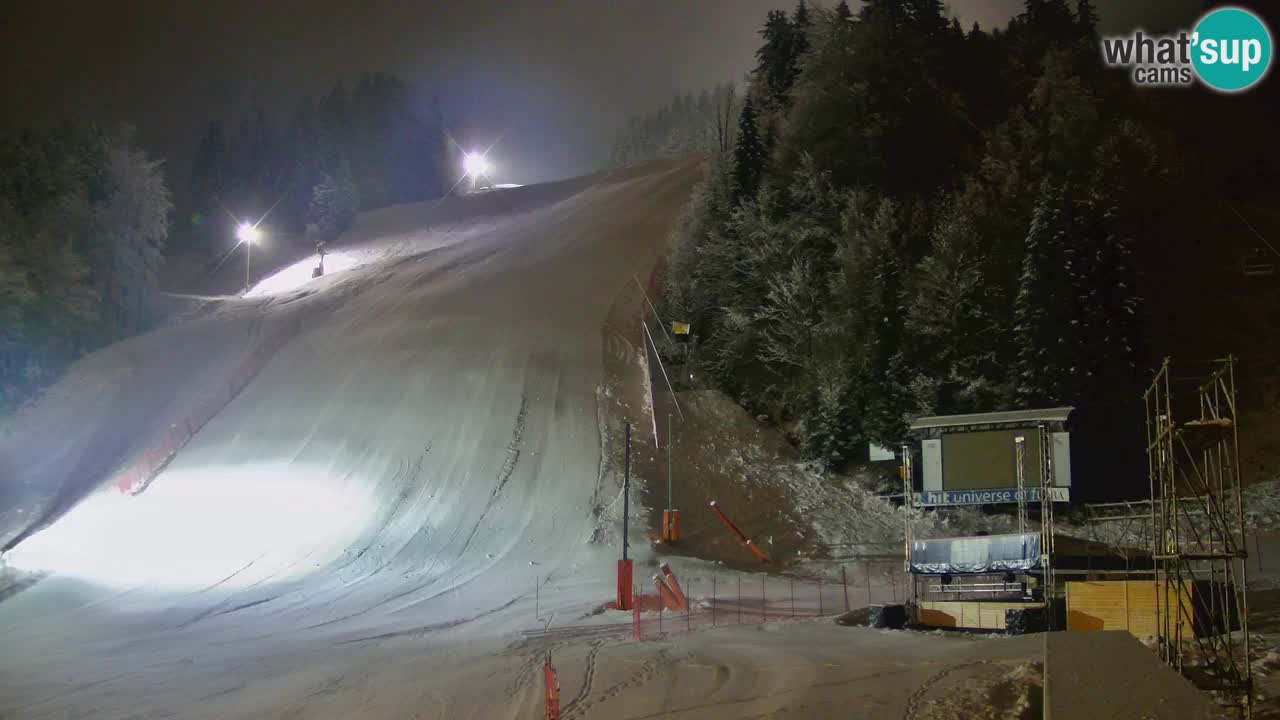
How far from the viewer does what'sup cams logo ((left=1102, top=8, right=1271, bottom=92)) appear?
3269cm

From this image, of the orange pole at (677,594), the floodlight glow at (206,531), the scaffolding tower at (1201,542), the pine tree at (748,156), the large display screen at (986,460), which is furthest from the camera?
the pine tree at (748,156)

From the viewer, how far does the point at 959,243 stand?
30.5 m

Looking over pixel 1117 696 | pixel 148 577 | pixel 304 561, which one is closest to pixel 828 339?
pixel 304 561

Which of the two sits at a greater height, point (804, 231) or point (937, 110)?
point (937, 110)

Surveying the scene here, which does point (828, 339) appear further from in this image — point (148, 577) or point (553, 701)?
point (553, 701)

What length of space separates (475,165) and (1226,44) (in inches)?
2490

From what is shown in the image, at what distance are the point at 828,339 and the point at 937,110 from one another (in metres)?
11.7

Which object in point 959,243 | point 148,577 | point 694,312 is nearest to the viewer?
point 148,577

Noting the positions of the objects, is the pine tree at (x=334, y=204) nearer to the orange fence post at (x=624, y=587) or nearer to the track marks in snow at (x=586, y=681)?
the orange fence post at (x=624, y=587)

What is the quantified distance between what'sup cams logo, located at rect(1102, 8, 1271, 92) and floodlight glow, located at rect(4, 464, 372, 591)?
92.6ft

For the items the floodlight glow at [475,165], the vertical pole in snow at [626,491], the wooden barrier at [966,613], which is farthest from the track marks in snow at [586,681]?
the floodlight glow at [475,165]

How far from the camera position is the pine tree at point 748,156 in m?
38.4

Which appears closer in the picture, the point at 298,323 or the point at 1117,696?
the point at 1117,696

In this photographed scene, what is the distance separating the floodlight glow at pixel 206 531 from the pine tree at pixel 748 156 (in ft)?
62.3
